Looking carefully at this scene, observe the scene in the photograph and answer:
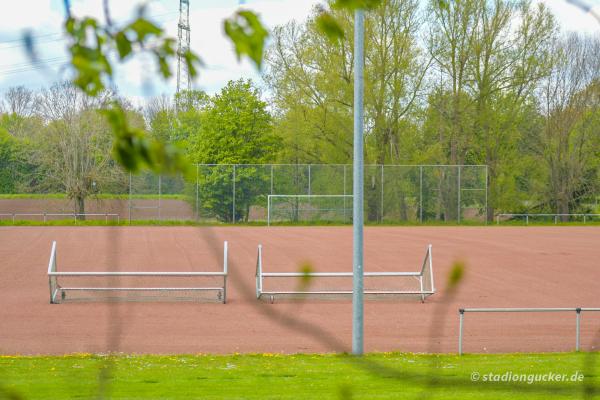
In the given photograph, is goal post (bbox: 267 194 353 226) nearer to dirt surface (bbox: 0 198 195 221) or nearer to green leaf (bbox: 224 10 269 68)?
dirt surface (bbox: 0 198 195 221)

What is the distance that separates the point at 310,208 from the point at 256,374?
41.4 meters

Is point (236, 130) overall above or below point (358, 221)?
above

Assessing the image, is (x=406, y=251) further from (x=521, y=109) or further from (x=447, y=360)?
(x=521, y=109)

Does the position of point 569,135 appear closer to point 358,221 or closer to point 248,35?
point 358,221

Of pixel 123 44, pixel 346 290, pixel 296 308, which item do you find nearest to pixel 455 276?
pixel 123 44

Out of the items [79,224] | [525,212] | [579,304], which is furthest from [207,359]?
[525,212]

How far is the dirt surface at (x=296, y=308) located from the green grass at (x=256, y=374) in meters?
0.54

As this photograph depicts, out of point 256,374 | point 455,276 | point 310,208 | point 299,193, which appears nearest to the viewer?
point 455,276

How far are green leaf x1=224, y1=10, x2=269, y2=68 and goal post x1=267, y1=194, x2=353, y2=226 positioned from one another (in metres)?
48.9

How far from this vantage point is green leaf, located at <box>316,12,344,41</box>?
167 cm

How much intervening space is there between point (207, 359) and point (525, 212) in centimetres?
4709

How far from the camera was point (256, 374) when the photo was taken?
964cm

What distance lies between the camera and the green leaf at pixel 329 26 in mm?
1672

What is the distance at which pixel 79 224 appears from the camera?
156 ft
